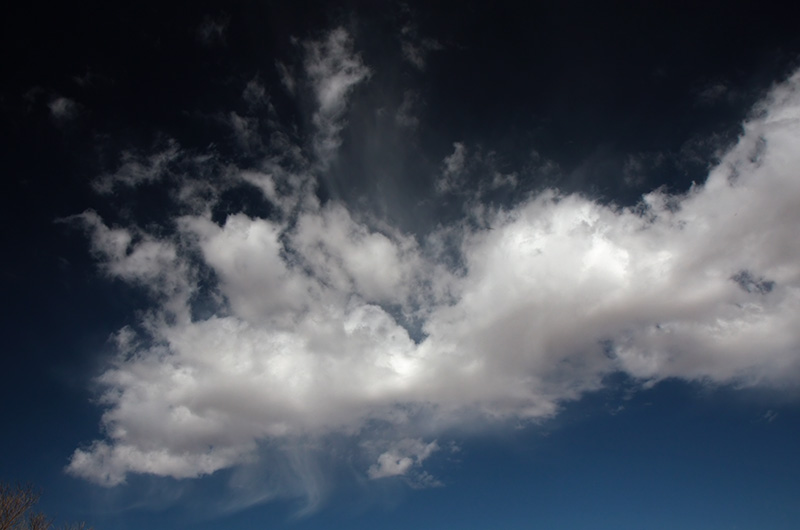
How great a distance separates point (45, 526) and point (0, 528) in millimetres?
6523

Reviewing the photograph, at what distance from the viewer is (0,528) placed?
5684 centimetres

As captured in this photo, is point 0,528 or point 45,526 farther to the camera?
point 45,526

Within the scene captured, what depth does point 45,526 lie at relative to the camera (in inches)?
2467
